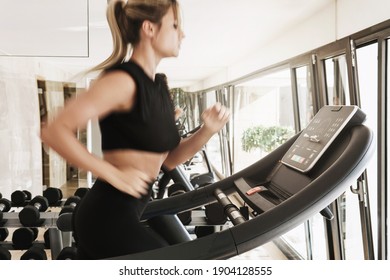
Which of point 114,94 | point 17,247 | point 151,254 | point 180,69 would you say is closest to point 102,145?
point 114,94

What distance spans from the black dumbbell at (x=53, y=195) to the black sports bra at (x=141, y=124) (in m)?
0.86

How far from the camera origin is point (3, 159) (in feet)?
6.16

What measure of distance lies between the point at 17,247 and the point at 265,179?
125cm

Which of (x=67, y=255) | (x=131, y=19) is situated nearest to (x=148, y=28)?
(x=131, y=19)

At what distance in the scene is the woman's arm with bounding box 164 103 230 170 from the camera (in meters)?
1.36

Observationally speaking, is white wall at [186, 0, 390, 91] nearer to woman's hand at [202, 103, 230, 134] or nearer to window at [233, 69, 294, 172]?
window at [233, 69, 294, 172]

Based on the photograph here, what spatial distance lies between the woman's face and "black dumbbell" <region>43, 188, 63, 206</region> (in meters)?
0.94

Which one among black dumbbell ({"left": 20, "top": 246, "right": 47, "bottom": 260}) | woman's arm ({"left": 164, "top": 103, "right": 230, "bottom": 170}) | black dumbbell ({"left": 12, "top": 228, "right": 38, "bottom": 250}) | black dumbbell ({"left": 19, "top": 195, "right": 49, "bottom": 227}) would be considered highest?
woman's arm ({"left": 164, "top": 103, "right": 230, "bottom": 170})

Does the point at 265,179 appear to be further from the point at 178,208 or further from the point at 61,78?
the point at 61,78

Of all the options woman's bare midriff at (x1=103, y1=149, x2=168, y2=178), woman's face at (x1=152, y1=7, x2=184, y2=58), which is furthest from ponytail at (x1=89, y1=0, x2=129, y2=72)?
woman's bare midriff at (x1=103, y1=149, x2=168, y2=178)

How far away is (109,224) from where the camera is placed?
4.16ft

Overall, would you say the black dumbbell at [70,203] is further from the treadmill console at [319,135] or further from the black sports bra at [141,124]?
the treadmill console at [319,135]

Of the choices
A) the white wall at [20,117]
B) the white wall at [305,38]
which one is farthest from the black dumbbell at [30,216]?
the white wall at [305,38]

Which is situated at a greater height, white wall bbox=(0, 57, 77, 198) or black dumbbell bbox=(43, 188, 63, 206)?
white wall bbox=(0, 57, 77, 198)
